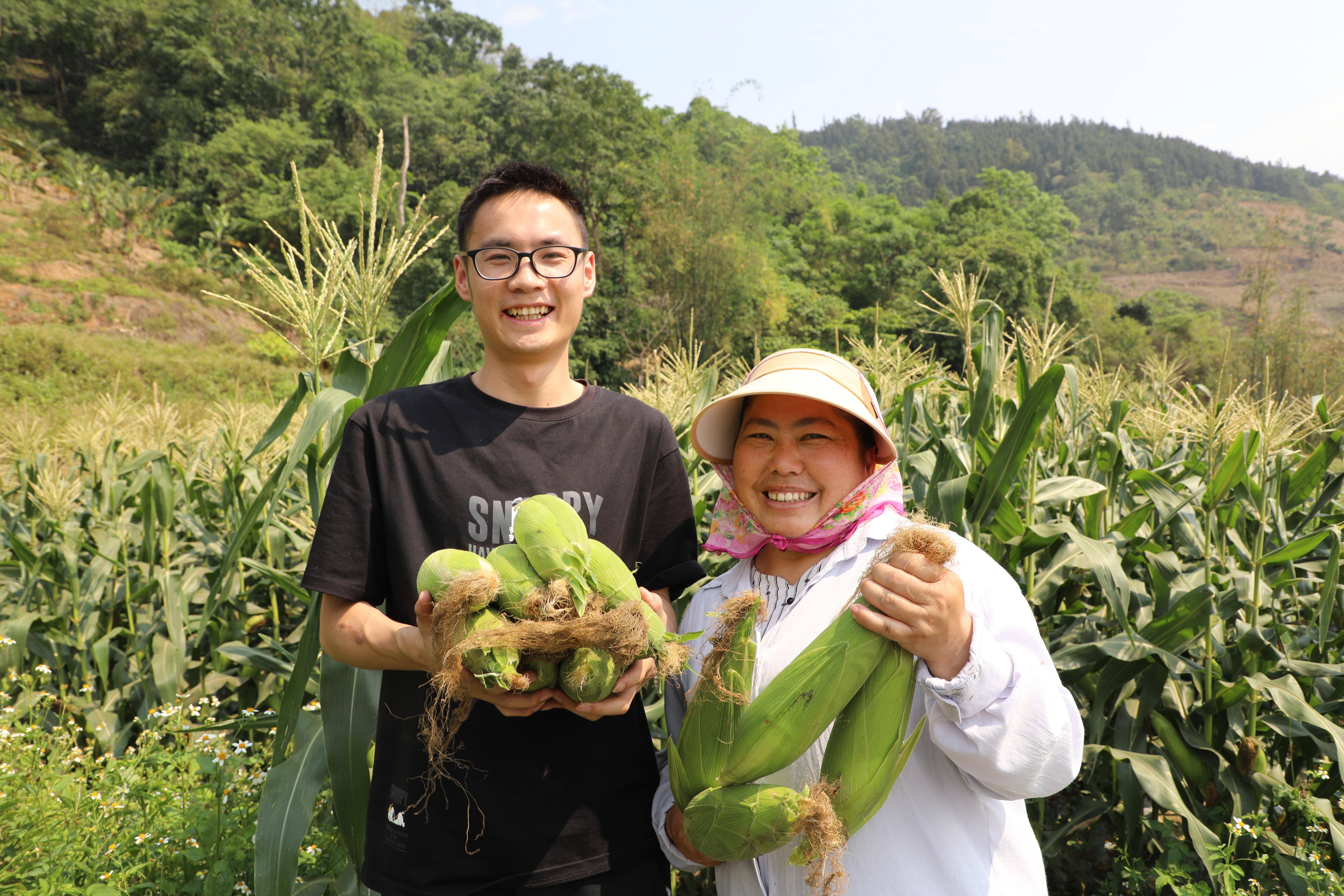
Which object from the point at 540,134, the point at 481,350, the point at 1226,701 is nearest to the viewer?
the point at 1226,701

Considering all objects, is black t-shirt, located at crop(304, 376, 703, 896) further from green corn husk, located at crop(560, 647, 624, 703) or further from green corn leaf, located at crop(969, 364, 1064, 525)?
green corn leaf, located at crop(969, 364, 1064, 525)

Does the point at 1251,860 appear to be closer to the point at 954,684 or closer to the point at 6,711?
the point at 954,684

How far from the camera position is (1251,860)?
2529 mm

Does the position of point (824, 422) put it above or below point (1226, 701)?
above

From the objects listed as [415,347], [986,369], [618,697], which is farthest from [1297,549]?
[415,347]

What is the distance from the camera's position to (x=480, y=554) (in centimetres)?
166

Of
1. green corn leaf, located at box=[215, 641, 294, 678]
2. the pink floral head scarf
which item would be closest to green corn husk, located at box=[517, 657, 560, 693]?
the pink floral head scarf

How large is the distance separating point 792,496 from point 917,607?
17.3 inches

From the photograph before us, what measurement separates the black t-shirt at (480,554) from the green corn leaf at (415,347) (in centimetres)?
51

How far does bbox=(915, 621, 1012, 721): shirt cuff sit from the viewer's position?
130cm

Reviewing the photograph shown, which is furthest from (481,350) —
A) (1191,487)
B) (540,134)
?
(1191,487)

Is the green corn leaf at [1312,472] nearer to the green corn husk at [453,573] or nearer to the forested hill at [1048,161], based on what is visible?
the green corn husk at [453,573]

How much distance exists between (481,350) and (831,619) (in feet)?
79.2

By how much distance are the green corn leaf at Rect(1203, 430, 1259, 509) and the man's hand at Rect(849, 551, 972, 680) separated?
7.94ft
